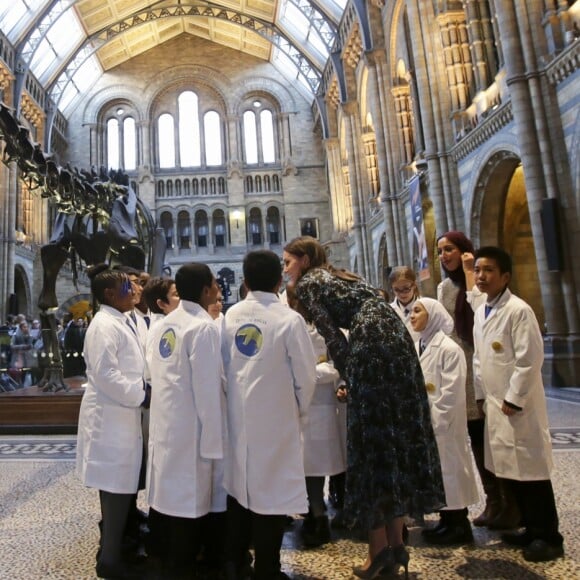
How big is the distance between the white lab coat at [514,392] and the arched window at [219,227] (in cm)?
3061

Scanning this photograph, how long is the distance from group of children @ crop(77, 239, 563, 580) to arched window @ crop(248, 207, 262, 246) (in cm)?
3048

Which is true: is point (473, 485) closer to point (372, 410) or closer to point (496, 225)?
point (372, 410)

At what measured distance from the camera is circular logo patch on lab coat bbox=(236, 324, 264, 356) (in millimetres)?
2527

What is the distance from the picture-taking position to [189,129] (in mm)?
34094

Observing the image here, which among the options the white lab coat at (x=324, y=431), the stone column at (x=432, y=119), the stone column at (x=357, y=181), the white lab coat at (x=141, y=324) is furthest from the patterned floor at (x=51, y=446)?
the stone column at (x=357, y=181)

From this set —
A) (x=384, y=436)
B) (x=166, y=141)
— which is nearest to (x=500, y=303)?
(x=384, y=436)

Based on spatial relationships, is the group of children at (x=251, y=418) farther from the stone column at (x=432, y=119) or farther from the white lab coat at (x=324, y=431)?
the stone column at (x=432, y=119)

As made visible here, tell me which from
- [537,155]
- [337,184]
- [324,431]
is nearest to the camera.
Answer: [324,431]

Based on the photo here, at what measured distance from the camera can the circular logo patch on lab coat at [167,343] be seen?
2657 mm

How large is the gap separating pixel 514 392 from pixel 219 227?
31550mm

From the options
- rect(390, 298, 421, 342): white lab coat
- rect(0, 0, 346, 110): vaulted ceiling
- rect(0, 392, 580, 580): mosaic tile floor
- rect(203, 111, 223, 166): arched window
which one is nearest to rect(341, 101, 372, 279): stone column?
rect(0, 0, 346, 110): vaulted ceiling

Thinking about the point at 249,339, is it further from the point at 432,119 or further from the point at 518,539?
the point at 432,119

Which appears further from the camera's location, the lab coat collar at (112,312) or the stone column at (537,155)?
the stone column at (537,155)

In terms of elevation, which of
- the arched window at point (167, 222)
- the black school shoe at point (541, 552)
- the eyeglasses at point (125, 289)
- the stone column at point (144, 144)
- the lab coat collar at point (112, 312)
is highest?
the stone column at point (144, 144)
